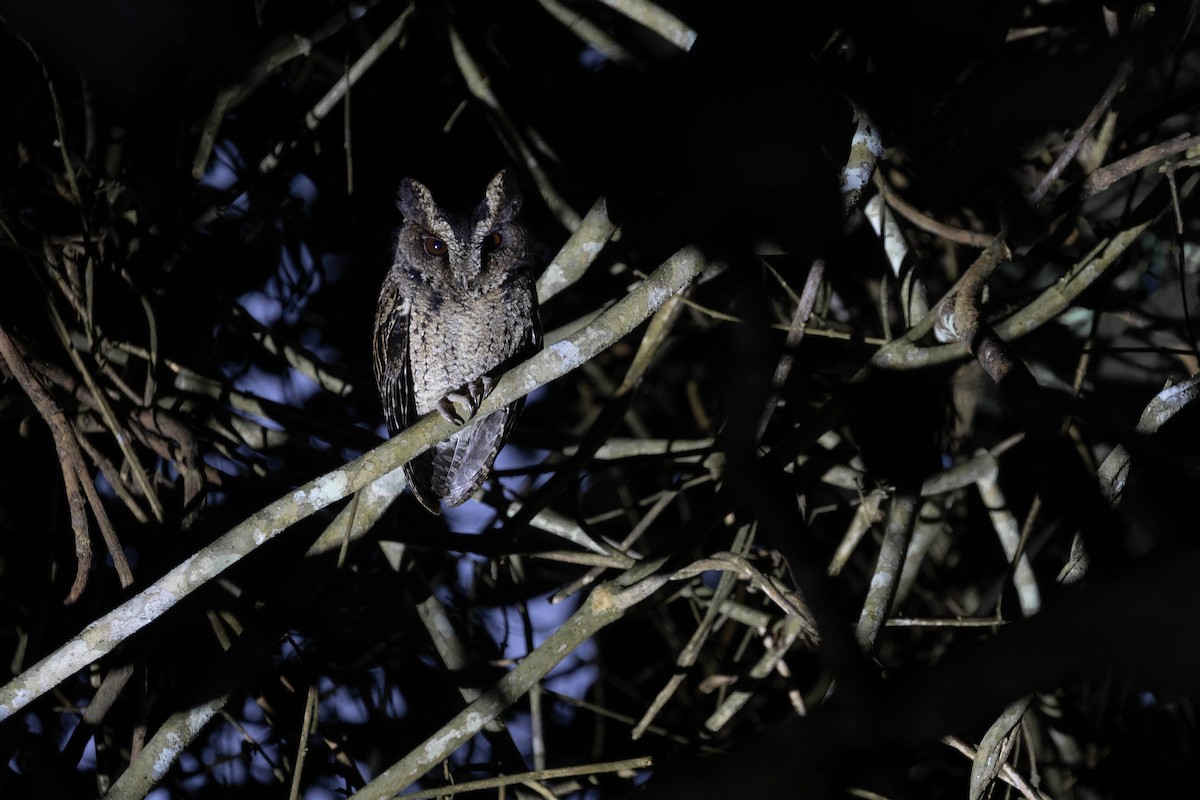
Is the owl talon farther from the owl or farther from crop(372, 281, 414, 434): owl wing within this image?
crop(372, 281, 414, 434): owl wing

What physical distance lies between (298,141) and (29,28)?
740 millimetres

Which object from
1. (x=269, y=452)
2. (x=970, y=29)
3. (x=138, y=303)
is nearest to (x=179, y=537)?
(x=269, y=452)

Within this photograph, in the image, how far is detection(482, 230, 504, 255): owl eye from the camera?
251 cm

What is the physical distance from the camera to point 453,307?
2623 mm

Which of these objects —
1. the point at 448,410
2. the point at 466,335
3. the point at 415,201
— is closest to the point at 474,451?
the point at 466,335

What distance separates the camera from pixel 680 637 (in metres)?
3.37

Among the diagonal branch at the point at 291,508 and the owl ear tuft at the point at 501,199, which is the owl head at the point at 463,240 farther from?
the diagonal branch at the point at 291,508

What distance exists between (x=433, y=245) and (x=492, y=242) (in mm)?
164

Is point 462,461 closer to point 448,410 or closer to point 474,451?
point 474,451

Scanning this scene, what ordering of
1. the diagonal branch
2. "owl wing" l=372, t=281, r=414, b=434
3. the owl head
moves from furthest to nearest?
"owl wing" l=372, t=281, r=414, b=434 < the owl head < the diagonal branch

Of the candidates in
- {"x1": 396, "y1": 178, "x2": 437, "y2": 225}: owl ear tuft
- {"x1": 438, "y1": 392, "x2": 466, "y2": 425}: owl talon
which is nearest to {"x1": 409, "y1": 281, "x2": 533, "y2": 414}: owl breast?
{"x1": 396, "y1": 178, "x2": 437, "y2": 225}: owl ear tuft

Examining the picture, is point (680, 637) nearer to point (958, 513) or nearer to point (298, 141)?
point (958, 513)

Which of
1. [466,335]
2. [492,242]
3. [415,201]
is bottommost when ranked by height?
[466,335]

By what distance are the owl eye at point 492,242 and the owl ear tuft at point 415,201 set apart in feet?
0.56
